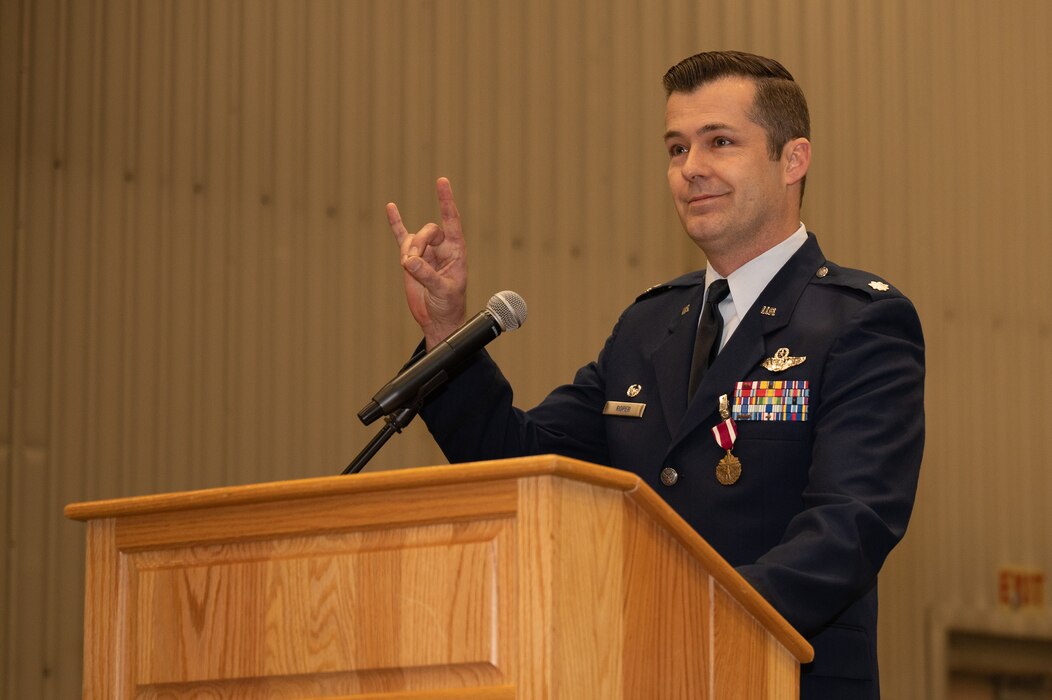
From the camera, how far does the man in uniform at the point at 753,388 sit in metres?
2.00

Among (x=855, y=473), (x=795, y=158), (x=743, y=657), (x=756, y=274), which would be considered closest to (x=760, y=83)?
(x=795, y=158)

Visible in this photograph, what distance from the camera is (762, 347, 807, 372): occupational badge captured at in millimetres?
2242

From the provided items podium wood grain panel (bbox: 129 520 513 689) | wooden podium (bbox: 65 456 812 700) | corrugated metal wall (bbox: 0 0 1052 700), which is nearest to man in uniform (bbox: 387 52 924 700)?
wooden podium (bbox: 65 456 812 700)

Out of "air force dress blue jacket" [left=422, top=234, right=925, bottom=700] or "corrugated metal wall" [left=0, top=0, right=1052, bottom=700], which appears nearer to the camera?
"air force dress blue jacket" [left=422, top=234, right=925, bottom=700]

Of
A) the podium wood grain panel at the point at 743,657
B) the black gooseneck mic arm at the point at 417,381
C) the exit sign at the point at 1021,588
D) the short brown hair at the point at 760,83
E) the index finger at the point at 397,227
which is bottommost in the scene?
the exit sign at the point at 1021,588

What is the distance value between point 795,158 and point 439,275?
0.73m

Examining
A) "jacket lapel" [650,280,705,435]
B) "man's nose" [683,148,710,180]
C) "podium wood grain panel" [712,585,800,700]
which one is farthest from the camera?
"man's nose" [683,148,710,180]

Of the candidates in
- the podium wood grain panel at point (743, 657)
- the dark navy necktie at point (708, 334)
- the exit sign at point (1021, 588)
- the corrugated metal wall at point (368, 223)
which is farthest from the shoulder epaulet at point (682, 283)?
the exit sign at point (1021, 588)

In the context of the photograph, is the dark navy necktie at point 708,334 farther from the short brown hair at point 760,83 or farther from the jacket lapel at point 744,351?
the short brown hair at point 760,83

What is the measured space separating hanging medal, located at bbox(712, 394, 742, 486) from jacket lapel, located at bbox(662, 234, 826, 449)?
0.01m

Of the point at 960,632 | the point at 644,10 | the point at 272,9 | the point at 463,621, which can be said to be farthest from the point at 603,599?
the point at 960,632

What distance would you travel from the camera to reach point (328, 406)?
473cm

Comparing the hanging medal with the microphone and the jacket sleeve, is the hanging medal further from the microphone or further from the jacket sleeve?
the microphone

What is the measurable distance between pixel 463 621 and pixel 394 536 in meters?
0.13
